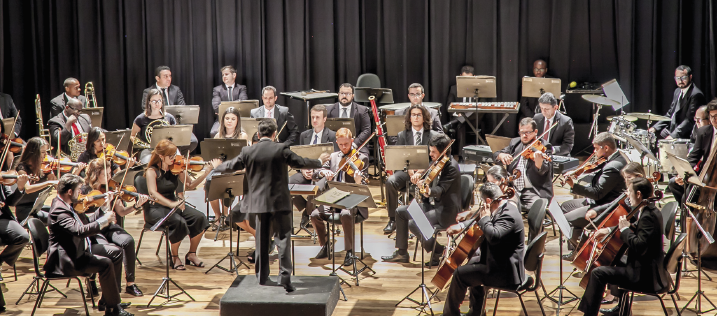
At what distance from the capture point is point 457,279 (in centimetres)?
468

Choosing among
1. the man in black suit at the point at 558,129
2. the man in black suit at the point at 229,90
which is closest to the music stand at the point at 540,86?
the man in black suit at the point at 558,129

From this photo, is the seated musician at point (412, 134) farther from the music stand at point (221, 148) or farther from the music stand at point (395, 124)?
the music stand at point (221, 148)

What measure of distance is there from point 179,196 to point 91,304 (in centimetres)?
114

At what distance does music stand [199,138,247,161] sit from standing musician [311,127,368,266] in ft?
2.50

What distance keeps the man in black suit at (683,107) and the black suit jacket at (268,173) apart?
17.6ft

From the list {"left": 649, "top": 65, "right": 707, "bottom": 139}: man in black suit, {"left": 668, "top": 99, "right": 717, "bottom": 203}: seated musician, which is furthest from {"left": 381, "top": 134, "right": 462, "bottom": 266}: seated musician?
{"left": 649, "top": 65, "right": 707, "bottom": 139}: man in black suit

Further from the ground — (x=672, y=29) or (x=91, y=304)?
(x=672, y=29)

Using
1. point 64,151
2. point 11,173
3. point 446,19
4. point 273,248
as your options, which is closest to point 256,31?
point 446,19

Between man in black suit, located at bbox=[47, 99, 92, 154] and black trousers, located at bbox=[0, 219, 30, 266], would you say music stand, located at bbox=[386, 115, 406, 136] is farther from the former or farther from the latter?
black trousers, located at bbox=[0, 219, 30, 266]

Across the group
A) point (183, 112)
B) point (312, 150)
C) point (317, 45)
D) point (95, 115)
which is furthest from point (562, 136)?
point (95, 115)

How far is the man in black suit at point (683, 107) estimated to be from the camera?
8.34 meters

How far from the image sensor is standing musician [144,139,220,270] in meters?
5.78

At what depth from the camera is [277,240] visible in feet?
16.9

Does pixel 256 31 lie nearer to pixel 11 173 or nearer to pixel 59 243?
pixel 11 173
